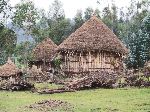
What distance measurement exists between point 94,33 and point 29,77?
6.87 m

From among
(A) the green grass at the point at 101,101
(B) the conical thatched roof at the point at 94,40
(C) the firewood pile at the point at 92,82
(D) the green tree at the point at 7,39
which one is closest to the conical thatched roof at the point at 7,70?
(B) the conical thatched roof at the point at 94,40

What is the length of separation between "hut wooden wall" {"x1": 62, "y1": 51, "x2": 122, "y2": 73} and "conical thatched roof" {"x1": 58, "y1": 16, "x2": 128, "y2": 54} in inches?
31.0

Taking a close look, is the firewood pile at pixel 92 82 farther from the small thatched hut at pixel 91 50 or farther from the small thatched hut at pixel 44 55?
the small thatched hut at pixel 44 55

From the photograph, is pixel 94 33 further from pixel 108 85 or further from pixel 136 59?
pixel 136 59

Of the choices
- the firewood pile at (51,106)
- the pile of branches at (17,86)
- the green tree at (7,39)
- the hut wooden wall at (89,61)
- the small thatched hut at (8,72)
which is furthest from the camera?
the green tree at (7,39)

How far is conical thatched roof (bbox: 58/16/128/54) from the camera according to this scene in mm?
35031

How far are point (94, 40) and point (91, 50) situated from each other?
1.01 metres

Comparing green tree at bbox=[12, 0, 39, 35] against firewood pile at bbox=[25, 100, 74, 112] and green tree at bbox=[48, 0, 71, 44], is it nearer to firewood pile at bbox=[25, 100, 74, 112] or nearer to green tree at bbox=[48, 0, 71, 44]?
green tree at bbox=[48, 0, 71, 44]

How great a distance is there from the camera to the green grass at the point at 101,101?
16906mm

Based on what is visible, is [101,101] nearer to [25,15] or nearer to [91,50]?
[91,50]

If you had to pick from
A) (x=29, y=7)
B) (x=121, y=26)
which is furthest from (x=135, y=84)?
(x=121, y=26)

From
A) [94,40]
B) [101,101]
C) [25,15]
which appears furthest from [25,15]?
[101,101]

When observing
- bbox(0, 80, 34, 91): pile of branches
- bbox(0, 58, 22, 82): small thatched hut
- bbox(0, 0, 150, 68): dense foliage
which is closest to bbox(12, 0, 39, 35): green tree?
bbox(0, 0, 150, 68): dense foliage

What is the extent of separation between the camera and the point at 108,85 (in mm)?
25984
